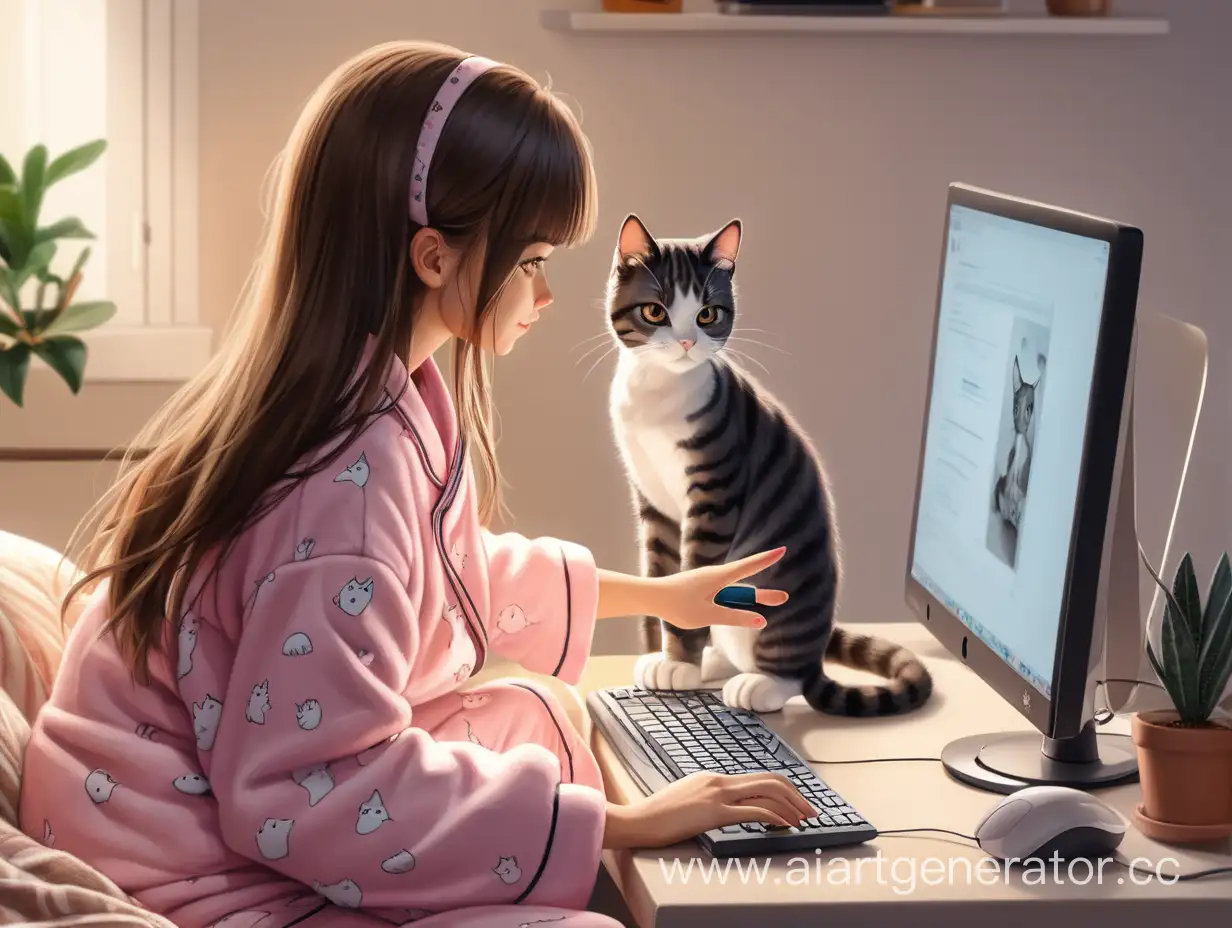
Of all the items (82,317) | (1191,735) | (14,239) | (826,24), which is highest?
(826,24)

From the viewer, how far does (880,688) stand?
128cm

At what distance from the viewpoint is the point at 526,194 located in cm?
105

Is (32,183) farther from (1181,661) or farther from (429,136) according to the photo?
(1181,661)

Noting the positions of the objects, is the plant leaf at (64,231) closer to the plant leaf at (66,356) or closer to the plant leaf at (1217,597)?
the plant leaf at (66,356)

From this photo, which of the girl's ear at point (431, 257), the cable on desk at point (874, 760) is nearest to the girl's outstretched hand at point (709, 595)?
the cable on desk at point (874, 760)

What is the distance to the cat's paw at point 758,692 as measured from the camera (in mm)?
1259

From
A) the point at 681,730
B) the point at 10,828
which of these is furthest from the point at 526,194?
the point at 10,828

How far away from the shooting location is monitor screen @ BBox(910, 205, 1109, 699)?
99 centimetres

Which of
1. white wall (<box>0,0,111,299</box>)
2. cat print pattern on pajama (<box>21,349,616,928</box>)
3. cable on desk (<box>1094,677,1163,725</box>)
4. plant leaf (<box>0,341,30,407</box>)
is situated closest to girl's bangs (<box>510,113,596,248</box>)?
cat print pattern on pajama (<box>21,349,616,928</box>)

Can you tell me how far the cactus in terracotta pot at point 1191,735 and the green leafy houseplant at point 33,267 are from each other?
148 cm

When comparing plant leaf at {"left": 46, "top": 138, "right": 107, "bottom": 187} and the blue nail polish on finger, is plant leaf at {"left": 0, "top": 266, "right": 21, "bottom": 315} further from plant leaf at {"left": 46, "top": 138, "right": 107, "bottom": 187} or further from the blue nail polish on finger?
the blue nail polish on finger

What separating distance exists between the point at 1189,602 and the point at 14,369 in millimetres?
1535

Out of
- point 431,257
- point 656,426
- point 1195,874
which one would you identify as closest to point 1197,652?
point 1195,874

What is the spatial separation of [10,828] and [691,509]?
0.60 m
